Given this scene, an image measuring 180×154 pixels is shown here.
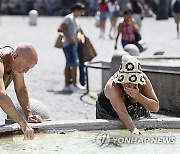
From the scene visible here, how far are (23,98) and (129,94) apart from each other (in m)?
1.00

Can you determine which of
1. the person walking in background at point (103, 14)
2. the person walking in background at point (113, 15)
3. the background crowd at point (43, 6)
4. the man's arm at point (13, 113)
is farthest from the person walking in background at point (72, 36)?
the background crowd at point (43, 6)

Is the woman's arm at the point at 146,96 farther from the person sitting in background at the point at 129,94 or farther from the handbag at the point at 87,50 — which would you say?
the handbag at the point at 87,50

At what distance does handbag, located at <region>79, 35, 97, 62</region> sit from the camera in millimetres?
13875

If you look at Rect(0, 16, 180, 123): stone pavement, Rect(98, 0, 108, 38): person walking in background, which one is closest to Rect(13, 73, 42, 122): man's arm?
Rect(0, 16, 180, 123): stone pavement

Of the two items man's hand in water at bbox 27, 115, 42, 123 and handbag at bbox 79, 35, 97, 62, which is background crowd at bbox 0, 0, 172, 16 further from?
man's hand in water at bbox 27, 115, 42, 123

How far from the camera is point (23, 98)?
279 inches

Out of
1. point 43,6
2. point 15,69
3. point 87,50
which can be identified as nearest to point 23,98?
point 15,69

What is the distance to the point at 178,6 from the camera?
2677 centimetres

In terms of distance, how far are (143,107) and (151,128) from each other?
0.22 m

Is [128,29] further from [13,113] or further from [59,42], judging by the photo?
[13,113]

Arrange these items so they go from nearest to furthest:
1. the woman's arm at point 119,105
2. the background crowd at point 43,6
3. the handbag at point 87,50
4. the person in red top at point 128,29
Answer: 1. the woman's arm at point 119,105
2. the handbag at point 87,50
3. the person in red top at point 128,29
4. the background crowd at point 43,6

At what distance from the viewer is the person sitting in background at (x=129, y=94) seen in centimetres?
688

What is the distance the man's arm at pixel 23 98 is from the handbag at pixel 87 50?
680 centimetres

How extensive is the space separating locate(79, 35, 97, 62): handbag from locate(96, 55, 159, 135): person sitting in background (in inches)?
264
